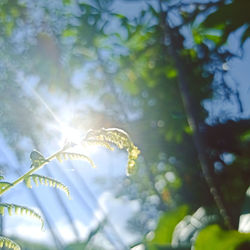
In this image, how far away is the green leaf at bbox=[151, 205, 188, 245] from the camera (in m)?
1.04

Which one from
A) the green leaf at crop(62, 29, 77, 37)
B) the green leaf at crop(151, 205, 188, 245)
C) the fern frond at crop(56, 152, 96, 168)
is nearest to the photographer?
the green leaf at crop(151, 205, 188, 245)

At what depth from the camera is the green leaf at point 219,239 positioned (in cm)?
76

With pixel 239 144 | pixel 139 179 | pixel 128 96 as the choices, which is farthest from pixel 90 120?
pixel 239 144

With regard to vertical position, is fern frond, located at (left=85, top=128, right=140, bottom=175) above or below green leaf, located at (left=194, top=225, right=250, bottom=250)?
above

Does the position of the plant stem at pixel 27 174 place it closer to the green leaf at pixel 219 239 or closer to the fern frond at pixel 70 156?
the fern frond at pixel 70 156

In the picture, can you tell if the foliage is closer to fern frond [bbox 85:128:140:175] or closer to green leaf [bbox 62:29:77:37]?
fern frond [bbox 85:128:140:175]

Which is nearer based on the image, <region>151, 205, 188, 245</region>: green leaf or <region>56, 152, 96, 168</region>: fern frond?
<region>151, 205, 188, 245</region>: green leaf

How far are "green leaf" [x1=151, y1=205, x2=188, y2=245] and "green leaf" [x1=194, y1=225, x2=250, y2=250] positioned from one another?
246 mm

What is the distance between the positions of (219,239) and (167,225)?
1.06ft

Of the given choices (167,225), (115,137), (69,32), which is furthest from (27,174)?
(69,32)

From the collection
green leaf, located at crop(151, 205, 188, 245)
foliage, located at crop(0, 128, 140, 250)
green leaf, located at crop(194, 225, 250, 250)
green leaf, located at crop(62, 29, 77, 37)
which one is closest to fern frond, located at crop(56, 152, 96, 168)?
foliage, located at crop(0, 128, 140, 250)

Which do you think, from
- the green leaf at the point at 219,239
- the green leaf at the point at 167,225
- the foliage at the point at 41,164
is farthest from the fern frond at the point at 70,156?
the green leaf at the point at 219,239

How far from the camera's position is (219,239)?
0.78 meters

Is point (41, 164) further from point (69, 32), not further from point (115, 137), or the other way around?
point (69, 32)
